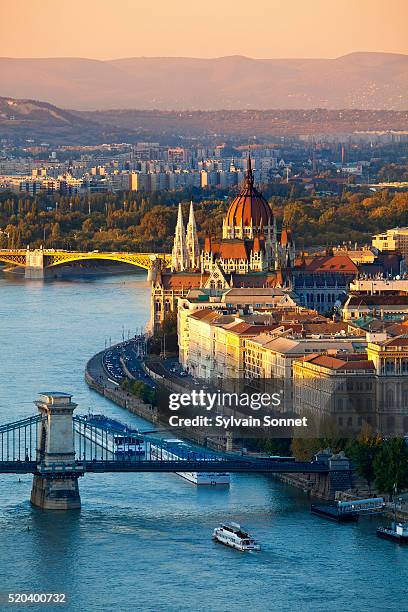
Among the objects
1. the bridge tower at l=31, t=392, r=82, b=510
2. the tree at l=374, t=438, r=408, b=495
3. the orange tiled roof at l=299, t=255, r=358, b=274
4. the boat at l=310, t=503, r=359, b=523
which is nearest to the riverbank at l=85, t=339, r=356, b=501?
the tree at l=374, t=438, r=408, b=495

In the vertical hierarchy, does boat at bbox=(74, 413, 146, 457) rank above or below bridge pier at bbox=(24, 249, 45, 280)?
above

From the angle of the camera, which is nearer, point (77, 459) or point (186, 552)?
point (186, 552)

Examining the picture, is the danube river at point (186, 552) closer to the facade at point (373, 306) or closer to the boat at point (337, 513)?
the boat at point (337, 513)

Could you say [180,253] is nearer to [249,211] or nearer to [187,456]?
[249,211]

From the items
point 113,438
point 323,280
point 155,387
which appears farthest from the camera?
point 323,280

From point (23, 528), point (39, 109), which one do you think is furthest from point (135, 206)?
point (39, 109)

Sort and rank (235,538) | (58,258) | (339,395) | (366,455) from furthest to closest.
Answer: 1. (58,258)
2. (339,395)
3. (366,455)
4. (235,538)

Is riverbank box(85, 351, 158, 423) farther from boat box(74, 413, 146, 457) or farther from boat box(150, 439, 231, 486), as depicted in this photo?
boat box(150, 439, 231, 486)

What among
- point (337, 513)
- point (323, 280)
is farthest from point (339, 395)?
point (323, 280)
